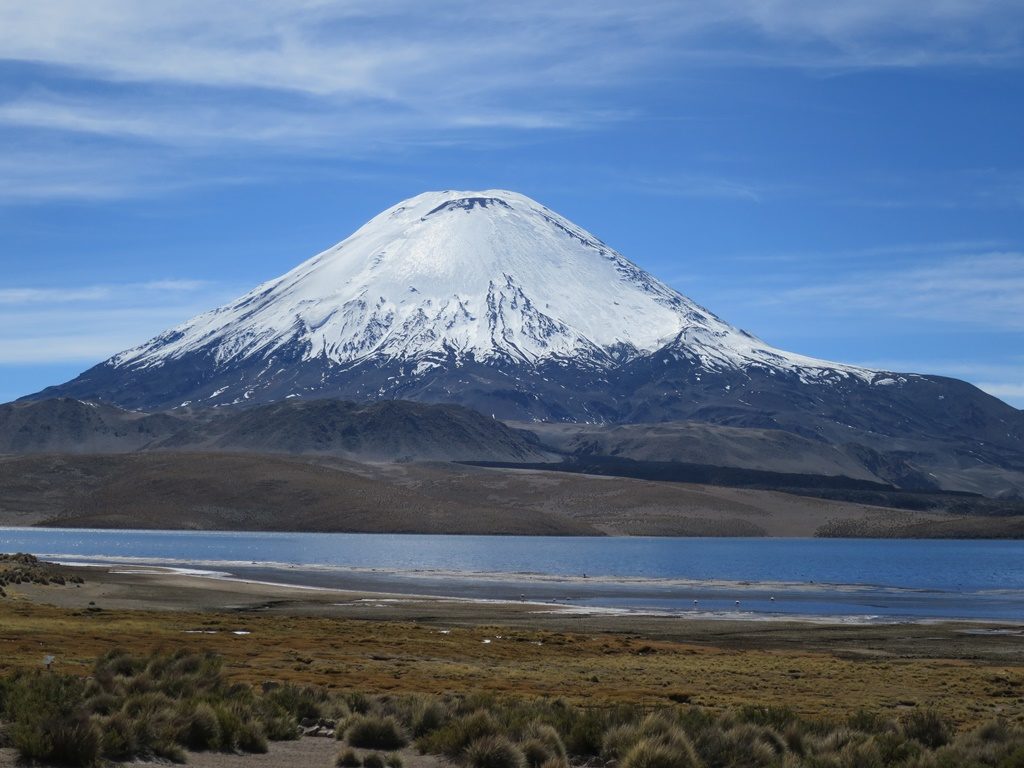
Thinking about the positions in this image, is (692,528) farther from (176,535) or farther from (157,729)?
(157,729)

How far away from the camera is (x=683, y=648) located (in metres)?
36.5

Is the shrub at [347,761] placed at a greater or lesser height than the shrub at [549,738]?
lesser

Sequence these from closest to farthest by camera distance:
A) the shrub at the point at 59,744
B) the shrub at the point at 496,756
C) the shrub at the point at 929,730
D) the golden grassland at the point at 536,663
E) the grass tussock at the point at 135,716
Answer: the shrub at the point at 59,744, the grass tussock at the point at 135,716, the shrub at the point at 496,756, the shrub at the point at 929,730, the golden grassland at the point at 536,663

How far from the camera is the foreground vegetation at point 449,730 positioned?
16.0 meters

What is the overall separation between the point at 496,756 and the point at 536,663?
1545 centimetres

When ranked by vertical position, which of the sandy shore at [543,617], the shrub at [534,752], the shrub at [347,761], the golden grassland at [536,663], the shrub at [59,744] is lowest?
the sandy shore at [543,617]

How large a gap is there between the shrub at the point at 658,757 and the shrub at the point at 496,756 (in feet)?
4.50

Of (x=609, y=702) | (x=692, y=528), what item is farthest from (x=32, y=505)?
(x=609, y=702)

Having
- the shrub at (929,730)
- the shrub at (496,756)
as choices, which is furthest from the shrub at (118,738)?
the shrub at (929,730)

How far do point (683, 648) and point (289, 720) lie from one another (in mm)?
19615

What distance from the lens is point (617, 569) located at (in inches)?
3750

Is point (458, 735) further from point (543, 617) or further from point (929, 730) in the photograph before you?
point (543, 617)

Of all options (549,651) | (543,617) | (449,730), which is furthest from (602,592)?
(449,730)

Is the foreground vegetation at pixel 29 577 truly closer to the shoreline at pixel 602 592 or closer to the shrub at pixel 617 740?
the shoreline at pixel 602 592
